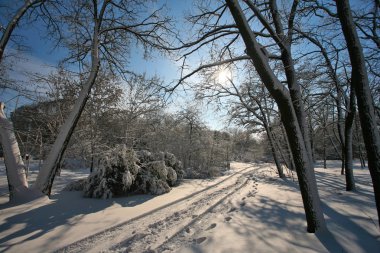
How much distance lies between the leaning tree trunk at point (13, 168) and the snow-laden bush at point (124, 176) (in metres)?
2.07

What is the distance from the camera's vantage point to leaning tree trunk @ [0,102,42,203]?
6.80 meters

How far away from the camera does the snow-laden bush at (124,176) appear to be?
8584mm

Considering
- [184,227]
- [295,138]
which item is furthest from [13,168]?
[295,138]

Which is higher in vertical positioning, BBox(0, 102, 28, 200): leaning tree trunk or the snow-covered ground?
BBox(0, 102, 28, 200): leaning tree trunk

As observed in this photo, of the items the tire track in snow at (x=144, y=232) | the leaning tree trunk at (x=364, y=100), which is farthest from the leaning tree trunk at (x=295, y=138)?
the tire track in snow at (x=144, y=232)

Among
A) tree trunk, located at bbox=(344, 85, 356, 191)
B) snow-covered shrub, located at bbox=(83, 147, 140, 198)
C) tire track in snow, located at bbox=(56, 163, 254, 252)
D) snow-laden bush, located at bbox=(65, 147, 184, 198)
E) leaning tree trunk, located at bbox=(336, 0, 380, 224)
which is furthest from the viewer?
tree trunk, located at bbox=(344, 85, 356, 191)

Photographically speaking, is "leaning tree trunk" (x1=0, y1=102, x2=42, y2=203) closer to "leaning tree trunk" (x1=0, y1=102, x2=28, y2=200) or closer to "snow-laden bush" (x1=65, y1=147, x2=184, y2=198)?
"leaning tree trunk" (x1=0, y1=102, x2=28, y2=200)

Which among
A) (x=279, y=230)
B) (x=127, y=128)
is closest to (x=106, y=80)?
(x=127, y=128)

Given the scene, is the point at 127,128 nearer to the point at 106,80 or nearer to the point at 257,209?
the point at 106,80

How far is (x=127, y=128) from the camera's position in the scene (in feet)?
48.0

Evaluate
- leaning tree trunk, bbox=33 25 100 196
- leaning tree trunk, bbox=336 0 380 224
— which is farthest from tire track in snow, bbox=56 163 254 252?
leaning tree trunk, bbox=336 0 380 224

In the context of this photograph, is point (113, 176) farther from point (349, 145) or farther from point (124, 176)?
point (349, 145)

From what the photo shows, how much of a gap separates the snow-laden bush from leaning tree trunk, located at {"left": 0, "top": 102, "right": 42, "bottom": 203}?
6.79ft

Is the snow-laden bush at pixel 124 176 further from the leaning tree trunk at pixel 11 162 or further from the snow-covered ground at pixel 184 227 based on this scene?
the leaning tree trunk at pixel 11 162
